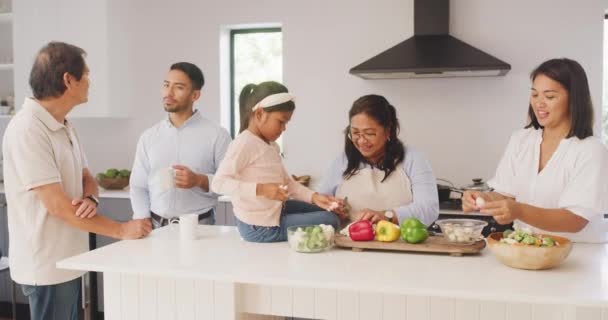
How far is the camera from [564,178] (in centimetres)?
224

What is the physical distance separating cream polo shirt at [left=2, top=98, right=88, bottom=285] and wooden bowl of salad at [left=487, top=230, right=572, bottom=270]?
1.58 metres

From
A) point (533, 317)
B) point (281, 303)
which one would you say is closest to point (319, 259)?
point (281, 303)

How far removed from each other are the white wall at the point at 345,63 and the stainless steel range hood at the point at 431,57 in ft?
0.44

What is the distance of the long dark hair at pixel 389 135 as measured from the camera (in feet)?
8.48

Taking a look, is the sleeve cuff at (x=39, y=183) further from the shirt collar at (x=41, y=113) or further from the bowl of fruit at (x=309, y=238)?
the bowl of fruit at (x=309, y=238)

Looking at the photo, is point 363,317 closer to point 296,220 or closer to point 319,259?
point 319,259

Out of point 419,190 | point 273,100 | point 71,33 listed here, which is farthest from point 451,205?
point 71,33

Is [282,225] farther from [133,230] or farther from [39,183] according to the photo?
[39,183]

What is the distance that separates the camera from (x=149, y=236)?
8.38ft

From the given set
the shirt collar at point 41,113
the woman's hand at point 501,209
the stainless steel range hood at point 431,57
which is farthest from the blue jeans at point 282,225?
the stainless steel range hood at point 431,57

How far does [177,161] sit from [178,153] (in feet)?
0.13

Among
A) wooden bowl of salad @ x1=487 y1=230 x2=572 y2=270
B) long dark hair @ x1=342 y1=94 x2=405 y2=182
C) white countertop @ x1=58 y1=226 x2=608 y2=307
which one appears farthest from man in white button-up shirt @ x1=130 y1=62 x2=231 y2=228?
wooden bowl of salad @ x1=487 y1=230 x2=572 y2=270

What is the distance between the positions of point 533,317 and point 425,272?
14.0 inches

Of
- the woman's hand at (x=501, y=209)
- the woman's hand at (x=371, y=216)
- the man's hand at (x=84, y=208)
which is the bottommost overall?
the woman's hand at (x=371, y=216)
